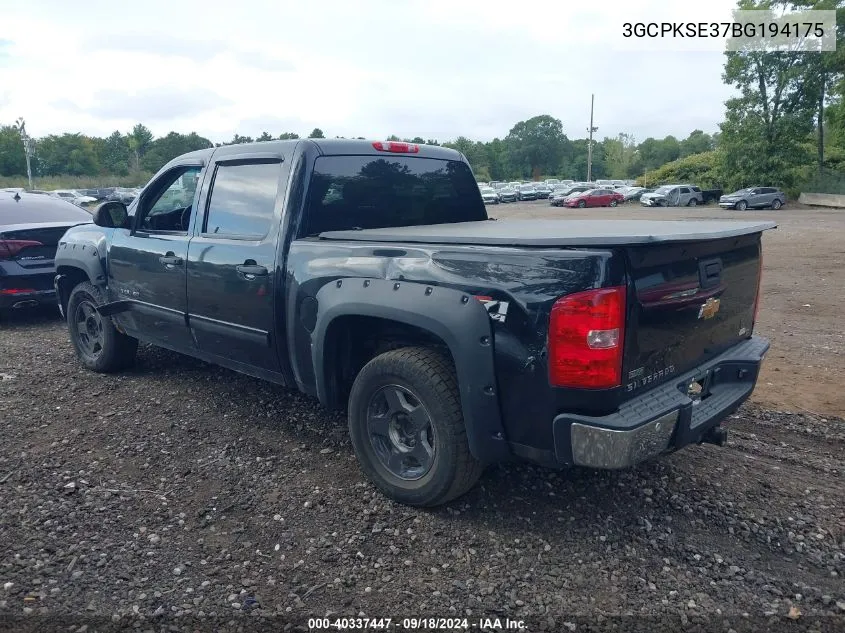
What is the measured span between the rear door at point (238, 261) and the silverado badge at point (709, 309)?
2.26 metres

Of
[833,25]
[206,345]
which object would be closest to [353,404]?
[206,345]

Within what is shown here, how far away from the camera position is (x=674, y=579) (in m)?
2.81

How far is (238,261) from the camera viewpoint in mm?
4047

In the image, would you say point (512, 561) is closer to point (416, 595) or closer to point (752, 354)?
point (416, 595)

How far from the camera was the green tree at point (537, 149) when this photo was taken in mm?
115562

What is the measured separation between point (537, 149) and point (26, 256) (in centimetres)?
11403

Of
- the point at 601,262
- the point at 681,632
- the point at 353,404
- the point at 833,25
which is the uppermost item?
the point at 833,25

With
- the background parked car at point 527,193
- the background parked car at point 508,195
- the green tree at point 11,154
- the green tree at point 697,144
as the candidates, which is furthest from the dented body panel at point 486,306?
the green tree at point 697,144

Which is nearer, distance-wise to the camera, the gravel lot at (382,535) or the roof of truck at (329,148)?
the gravel lot at (382,535)

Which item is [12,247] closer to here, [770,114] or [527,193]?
[770,114]

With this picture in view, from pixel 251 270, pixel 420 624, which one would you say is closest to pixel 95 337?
pixel 251 270

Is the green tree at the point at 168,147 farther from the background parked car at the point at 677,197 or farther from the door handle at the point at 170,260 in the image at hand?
the door handle at the point at 170,260

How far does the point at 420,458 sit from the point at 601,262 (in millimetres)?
1420

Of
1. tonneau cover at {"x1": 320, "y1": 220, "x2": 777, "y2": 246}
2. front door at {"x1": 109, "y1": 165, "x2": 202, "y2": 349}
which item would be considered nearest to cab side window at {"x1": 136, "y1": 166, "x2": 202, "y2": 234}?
front door at {"x1": 109, "y1": 165, "x2": 202, "y2": 349}
